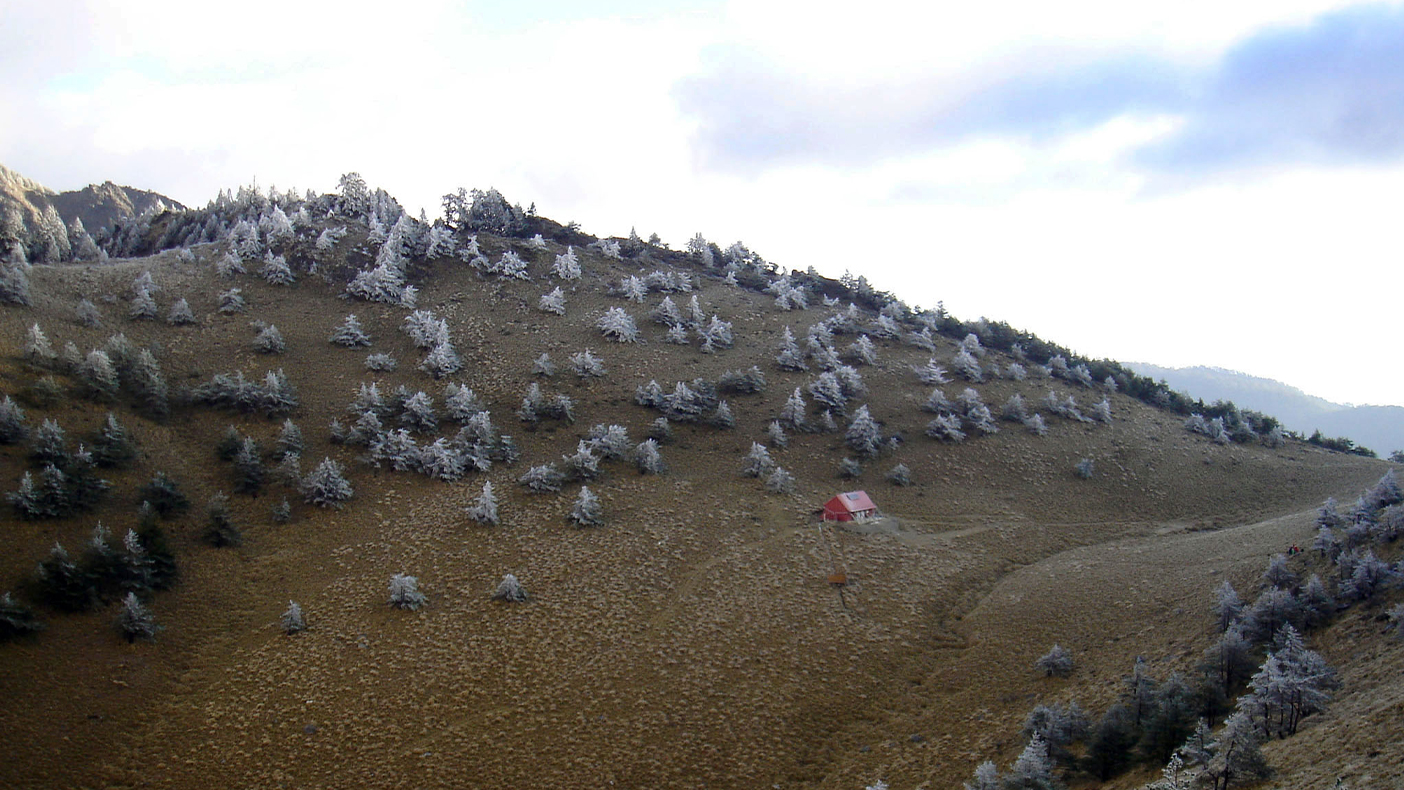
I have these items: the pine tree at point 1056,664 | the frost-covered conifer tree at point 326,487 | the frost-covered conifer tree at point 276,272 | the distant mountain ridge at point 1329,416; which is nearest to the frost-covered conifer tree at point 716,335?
the frost-covered conifer tree at point 326,487

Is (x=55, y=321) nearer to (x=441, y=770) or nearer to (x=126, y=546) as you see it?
(x=126, y=546)

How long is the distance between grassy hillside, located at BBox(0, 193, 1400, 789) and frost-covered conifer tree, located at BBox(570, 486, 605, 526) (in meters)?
0.69

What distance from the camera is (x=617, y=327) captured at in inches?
2029

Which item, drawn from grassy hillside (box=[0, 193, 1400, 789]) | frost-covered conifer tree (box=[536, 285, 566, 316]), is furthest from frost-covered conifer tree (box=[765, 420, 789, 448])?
frost-covered conifer tree (box=[536, 285, 566, 316])

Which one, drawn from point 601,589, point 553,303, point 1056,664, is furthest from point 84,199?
point 1056,664

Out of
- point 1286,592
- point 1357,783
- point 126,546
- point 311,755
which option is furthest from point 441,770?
point 1286,592

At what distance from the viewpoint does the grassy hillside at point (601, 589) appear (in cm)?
1912

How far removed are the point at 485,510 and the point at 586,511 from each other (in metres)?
4.28

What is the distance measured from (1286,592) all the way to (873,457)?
23.5 m

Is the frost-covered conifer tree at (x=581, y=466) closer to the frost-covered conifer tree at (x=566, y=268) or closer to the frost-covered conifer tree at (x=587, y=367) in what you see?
the frost-covered conifer tree at (x=587, y=367)

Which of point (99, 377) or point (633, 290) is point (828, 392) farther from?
point (99, 377)

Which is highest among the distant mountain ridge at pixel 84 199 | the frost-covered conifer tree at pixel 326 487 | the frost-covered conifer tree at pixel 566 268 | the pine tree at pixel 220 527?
the distant mountain ridge at pixel 84 199

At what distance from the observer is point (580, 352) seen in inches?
1922

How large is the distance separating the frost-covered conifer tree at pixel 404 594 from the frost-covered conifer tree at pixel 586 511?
7.60 metres
